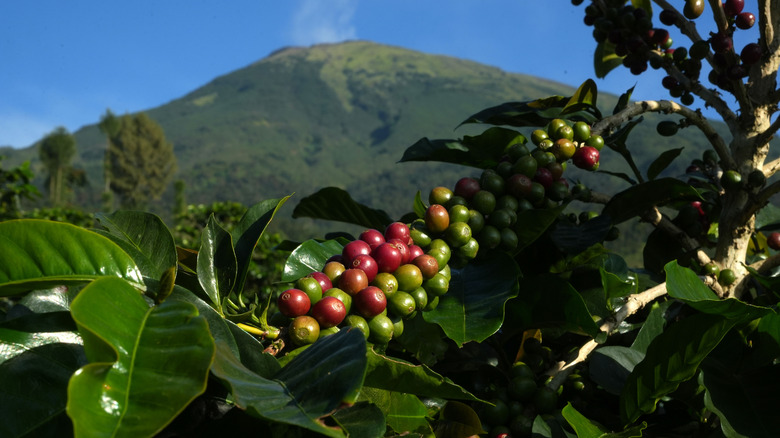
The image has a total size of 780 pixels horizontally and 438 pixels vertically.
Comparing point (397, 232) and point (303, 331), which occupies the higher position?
point (397, 232)

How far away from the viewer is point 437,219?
1.01 m

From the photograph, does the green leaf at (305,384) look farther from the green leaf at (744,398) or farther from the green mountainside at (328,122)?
the green mountainside at (328,122)

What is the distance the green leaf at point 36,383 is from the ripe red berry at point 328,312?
278mm

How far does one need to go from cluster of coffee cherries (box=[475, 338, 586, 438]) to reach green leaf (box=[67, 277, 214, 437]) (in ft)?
1.58

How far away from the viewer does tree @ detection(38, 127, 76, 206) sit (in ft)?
178

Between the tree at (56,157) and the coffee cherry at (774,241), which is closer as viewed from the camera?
the coffee cherry at (774,241)

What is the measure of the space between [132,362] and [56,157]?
6306cm

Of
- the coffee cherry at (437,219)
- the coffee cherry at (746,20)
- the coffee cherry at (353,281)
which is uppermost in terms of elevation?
the coffee cherry at (746,20)

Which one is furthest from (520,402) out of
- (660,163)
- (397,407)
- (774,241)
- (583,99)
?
(774,241)

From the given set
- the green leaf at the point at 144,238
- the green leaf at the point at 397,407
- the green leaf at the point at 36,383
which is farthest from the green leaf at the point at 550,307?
the green leaf at the point at 36,383

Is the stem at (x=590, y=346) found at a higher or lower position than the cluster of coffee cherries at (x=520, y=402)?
higher

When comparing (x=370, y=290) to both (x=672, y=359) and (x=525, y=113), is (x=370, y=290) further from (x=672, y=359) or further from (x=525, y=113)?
(x=525, y=113)

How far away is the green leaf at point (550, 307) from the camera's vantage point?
948 mm

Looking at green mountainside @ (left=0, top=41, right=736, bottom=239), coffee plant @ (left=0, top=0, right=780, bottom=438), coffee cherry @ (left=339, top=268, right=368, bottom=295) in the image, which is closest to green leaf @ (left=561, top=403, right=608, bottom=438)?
coffee plant @ (left=0, top=0, right=780, bottom=438)
